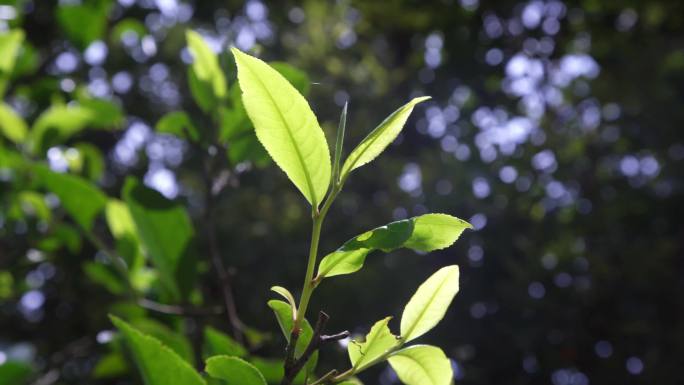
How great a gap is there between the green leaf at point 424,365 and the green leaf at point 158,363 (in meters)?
0.21

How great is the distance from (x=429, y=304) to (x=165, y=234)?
68cm

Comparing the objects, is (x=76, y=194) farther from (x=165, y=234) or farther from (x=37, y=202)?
(x=37, y=202)

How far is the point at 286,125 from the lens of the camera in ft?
1.98

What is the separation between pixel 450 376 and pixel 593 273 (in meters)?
2.84

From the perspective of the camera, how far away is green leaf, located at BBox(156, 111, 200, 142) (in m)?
1.14

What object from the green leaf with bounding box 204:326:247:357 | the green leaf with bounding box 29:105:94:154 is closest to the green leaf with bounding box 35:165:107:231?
the green leaf with bounding box 29:105:94:154

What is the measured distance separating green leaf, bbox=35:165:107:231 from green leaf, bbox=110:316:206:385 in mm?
686

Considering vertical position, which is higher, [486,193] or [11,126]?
[11,126]

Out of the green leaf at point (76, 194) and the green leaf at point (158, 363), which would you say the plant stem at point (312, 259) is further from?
the green leaf at point (76, 194)

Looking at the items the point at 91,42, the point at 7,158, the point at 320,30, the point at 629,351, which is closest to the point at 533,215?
the point at 629,351

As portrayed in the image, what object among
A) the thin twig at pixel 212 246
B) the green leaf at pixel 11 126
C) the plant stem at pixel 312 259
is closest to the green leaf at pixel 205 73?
the thin twig at pixel 212 246

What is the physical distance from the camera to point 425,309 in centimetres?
64

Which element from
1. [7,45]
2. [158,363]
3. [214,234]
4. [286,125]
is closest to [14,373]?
[214,234]

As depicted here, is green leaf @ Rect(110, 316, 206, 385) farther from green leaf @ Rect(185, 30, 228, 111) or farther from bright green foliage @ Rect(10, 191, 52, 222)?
bright green foliage @ Rect(10, 191, 52, 222)
